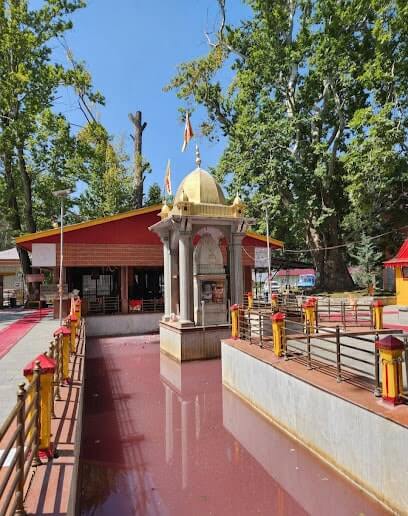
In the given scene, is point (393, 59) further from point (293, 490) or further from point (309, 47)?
point (293, 490)

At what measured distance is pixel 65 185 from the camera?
95.1 feet

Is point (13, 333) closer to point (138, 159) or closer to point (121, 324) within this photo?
point (121, 324)

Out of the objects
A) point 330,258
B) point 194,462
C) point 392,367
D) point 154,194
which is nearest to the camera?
point 392,367

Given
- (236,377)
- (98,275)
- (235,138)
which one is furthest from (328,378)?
(235,138)

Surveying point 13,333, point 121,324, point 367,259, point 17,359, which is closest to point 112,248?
point 121,324

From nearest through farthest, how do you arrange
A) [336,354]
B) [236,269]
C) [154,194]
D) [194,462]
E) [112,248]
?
1. [194,462]
2. [336,354]
3. [236,269]
4. [112,248]
5. [154,194]

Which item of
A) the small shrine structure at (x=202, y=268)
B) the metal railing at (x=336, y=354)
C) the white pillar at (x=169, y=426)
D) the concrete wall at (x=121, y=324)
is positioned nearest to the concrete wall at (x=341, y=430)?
the metal railing at (x=336, y=354)

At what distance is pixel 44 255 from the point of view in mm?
18609

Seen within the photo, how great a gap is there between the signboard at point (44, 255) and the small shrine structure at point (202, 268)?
22.3 feet

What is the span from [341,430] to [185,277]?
8316mm

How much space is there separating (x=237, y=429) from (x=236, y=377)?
201 centimetres

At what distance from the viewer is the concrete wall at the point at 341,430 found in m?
4.39

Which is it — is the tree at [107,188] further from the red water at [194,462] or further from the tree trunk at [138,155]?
the red water at [194,462]

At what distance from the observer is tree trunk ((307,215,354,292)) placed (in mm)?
29109
